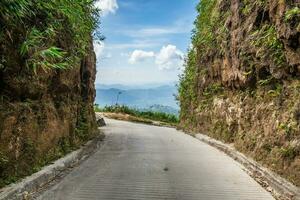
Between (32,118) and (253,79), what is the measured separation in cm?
820

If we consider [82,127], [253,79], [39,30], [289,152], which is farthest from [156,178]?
[82,127]

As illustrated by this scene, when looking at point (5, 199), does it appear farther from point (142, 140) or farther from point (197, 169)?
point (142, 140)

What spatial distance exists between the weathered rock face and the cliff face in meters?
5.42

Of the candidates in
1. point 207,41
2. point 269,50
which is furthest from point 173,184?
point 207,41

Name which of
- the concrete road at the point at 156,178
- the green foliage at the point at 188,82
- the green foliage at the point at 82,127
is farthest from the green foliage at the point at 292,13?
the green foliage at the point at 188,82

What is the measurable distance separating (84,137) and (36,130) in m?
6.52

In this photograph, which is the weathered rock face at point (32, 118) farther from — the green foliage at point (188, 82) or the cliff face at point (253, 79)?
the green foliage at point (188, 82)

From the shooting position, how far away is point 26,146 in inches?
366

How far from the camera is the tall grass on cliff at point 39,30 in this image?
26.7 ft

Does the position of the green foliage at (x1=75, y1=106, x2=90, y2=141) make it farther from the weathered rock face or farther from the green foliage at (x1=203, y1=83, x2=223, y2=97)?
the green foliage at (x1=203, y1=83, x2=223, y2=97)

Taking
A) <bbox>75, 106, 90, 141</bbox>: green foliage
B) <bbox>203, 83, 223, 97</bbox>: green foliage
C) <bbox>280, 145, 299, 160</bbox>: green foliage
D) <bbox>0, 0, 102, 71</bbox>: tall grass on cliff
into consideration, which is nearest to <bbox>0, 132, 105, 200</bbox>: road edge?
<bbox>75, 106, 90, 141</bbox>: green foliage

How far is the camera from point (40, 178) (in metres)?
9.02

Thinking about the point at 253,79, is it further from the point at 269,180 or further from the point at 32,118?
the point at 32,118

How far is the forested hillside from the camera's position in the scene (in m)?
8.38
